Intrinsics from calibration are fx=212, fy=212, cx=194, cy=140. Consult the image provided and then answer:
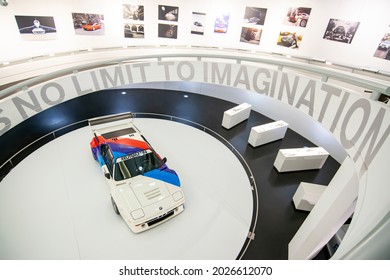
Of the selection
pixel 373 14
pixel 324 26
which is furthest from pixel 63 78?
pixel 373 14

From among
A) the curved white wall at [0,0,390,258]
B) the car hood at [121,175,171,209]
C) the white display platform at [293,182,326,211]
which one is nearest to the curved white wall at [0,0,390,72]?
the curved white wall at [0,0,390,258]

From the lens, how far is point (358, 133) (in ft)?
12.2

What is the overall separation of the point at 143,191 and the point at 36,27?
7.77m

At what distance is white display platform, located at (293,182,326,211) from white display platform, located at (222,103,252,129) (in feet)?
14.9

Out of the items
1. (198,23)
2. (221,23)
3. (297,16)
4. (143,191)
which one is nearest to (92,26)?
(198,23)

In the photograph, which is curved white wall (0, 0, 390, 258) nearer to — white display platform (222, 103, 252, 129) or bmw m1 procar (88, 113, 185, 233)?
white display platform (222, 103, 252, 129)

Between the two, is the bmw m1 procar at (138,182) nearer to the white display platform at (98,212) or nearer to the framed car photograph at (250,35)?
the white display platform at (98,212)

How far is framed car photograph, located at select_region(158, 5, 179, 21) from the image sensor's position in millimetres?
10188

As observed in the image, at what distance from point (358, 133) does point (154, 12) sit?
10.0 meters

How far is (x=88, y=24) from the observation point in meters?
9.29

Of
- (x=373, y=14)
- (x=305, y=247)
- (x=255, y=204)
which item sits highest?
(x=373, y=14)

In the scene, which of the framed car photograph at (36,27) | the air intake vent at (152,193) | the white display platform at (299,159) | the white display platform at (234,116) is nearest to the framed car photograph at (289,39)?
the white display platform at (234,116)

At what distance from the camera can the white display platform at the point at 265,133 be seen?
364 inches

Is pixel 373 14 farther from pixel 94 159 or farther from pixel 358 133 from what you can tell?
pixel 94 159
